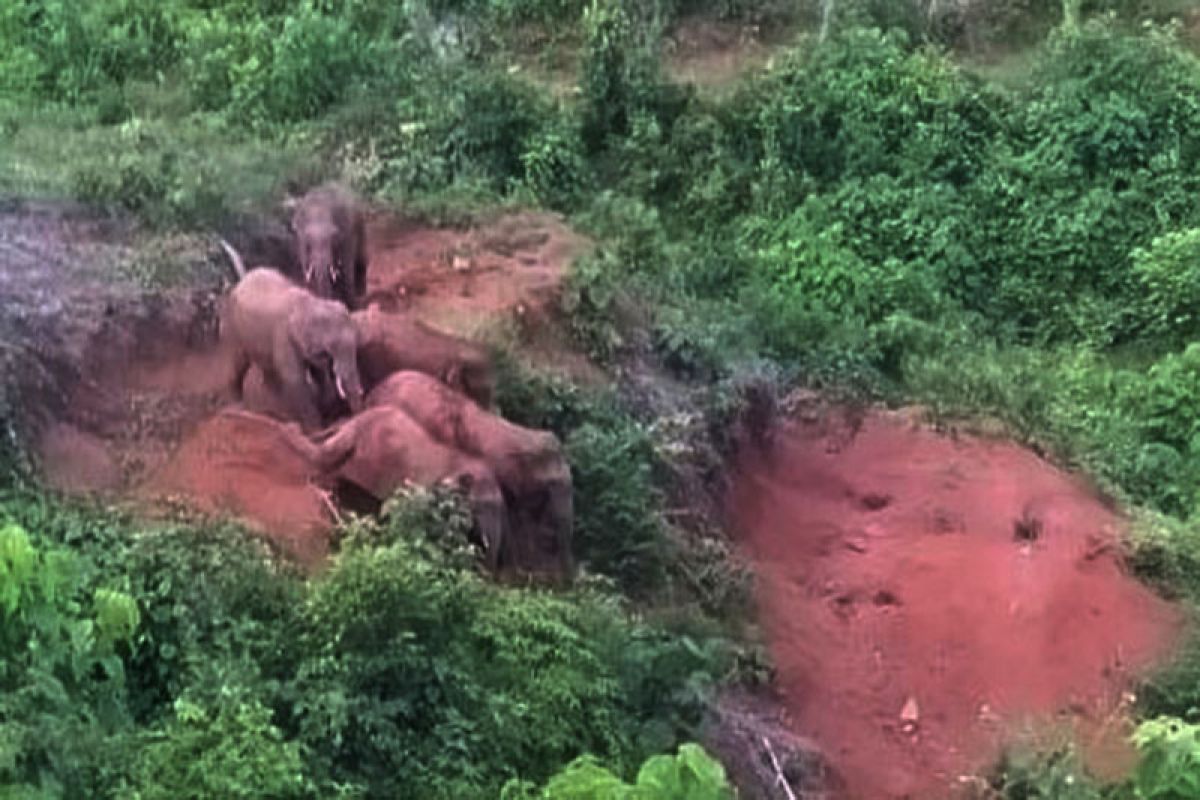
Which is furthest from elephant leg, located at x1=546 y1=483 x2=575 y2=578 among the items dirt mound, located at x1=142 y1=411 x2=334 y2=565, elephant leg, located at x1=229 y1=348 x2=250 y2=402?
elephant leg, located at x1=229 y1=348 x2=250 y2=402

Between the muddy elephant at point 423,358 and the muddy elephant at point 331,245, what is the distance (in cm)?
91

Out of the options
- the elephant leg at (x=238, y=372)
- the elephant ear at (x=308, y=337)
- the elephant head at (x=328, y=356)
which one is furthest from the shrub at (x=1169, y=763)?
the elephant leg at (x=238, y=372)

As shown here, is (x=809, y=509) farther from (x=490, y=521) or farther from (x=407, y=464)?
(x=407, y=464)

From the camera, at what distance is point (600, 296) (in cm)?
1202

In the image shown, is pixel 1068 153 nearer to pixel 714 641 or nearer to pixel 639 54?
pixel 639 54

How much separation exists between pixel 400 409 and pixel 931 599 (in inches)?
107

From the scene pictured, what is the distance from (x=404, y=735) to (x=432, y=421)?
217 cm

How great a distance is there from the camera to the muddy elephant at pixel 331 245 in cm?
1122

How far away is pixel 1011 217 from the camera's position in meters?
15.0

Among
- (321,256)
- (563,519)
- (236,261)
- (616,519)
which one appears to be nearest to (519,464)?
(563,519)

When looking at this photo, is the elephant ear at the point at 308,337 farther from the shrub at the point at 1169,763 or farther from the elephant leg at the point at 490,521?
the shrub at the point at 1169,763

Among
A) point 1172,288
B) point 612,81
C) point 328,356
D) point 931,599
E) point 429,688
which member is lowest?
point 1172,288

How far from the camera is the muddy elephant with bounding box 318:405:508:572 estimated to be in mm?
8984

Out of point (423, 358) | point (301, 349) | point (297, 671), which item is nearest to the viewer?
point (297, 671)
